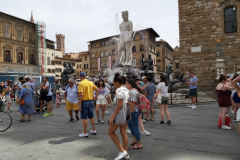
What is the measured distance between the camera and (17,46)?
40.5 metres

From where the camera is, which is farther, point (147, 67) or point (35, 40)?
point (35, 40)

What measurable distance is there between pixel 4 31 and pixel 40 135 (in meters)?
40.9

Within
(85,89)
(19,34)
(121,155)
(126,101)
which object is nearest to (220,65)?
(85,89)

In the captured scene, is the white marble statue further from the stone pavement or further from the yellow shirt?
the yellow shirt

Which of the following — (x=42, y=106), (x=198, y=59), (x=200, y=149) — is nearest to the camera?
(x=200, y=149)

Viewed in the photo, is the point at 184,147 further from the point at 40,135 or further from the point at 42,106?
the point at 42,106

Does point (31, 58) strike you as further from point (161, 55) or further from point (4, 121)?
point (4, 121)

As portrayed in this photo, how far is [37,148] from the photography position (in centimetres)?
423

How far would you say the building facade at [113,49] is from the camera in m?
50.7

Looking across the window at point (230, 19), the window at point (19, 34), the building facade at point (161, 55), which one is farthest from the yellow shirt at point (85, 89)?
the building facade at point (161, 55)

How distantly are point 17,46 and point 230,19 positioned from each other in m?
41.1

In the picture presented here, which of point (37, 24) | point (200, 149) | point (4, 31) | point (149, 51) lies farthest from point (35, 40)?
point (200, 149)

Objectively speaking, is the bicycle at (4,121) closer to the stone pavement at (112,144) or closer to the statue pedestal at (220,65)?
the stone pavement at (112,144)

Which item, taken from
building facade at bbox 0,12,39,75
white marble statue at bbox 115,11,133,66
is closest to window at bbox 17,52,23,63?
building facade at bbox 0,12,39,75
